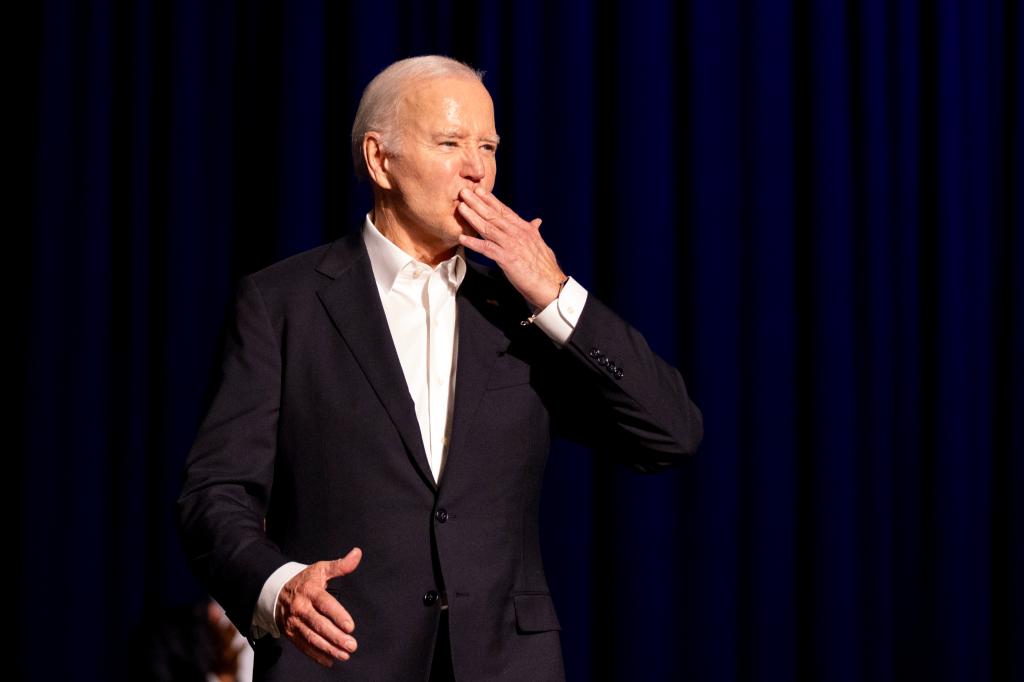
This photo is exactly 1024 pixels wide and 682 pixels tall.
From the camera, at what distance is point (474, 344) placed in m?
1.64

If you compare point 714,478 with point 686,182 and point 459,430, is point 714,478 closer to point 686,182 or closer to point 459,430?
point 686,182

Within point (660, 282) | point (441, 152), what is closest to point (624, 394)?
point (441, 152)

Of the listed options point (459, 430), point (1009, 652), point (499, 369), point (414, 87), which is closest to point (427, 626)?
point (459, 430)

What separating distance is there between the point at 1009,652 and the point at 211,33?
7.67 ft

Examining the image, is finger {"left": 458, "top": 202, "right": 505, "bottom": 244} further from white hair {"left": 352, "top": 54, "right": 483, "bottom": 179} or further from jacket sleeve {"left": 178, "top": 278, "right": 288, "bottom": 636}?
jacket sleeve {"left": 178, "top": 278, "right": 288, "bottom": 636}

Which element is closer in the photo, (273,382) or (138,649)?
(273,382)

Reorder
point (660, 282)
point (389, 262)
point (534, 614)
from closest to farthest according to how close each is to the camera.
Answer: point (534, 614) < point (389, 262) < point (660, 282)

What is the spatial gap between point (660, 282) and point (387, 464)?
148cm

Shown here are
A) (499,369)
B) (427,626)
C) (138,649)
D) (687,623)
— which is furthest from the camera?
(687,623)

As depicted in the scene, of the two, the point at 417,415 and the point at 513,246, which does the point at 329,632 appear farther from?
the point at 513,246

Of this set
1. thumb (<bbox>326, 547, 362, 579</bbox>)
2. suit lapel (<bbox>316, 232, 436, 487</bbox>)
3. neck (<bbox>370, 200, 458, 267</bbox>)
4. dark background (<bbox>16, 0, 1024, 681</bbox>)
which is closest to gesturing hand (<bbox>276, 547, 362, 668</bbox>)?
thumb (<bbox>326, 547, 362, 579</bbox>)

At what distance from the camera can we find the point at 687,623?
289cm

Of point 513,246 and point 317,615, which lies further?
point 513,246

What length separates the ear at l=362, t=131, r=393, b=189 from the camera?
68.1 inches
